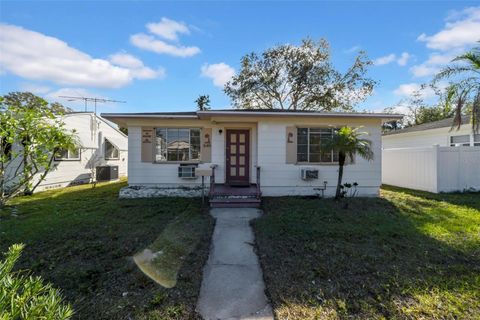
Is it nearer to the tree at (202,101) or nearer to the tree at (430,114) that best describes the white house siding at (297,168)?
the tree at (202,101)

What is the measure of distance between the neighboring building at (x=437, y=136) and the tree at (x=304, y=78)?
5.67 metres

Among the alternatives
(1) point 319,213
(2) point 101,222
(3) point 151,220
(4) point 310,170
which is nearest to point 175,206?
(3) point 151,220

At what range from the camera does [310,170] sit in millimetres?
9133

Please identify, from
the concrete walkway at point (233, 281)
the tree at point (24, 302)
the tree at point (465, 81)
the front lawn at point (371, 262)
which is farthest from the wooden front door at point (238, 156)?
the tree at point (24, 302)

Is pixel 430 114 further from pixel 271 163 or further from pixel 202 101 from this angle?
pixel 271 163

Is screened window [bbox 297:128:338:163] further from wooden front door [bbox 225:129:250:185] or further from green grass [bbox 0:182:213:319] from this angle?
green grass [bbox 0:182:213:319]

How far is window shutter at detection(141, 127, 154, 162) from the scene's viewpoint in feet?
30.5

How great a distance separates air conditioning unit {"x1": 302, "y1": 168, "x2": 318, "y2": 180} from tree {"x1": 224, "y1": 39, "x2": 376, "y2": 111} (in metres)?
14.7

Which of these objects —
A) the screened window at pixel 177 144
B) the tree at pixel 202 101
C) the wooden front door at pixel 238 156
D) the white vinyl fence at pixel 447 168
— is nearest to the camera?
the screened window at pixel 177 144

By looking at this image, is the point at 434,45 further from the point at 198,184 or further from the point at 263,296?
the point at 263,296

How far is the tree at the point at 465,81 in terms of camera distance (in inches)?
317

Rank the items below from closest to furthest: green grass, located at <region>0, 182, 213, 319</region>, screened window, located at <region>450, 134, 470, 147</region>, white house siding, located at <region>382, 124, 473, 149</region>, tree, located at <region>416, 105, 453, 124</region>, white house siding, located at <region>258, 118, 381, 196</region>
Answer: green grass, located at <region>0, 182, 213, 319</region> → white house siding, located at <region>258, 118, 381, 196</region> → screened window, located at <region>450, 134, 470, 147</region> → white house siding, located at <region>382, 124, 473, 149</region> → tree, located at <region>416, 105, 453, 124</region>

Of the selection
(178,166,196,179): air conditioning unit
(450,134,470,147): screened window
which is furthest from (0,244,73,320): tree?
(450,134,470,147): screened window

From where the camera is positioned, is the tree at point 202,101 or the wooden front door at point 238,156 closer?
the wooden front door at point 238,156
